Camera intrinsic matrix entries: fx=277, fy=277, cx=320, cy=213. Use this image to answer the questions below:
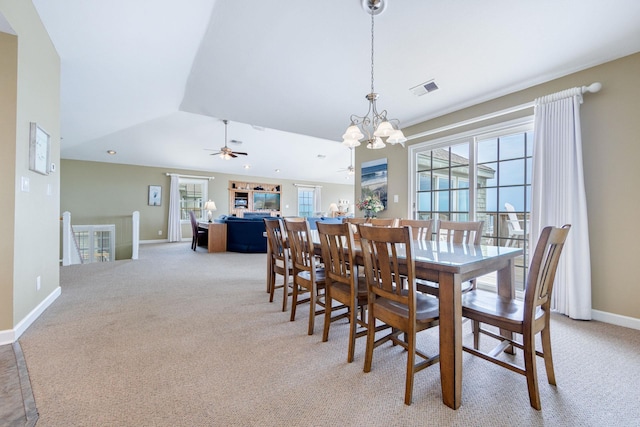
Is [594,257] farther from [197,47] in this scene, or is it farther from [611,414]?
[197,47]

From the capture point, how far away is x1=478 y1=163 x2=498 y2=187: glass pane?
11.5 feet

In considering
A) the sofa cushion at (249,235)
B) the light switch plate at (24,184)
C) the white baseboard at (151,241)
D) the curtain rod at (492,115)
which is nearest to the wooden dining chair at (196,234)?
the sofa cushion at (249,235)

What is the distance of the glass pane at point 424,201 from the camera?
4246 millimetres

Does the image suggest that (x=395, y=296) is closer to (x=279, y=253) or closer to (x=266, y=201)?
(x=279, y=253)

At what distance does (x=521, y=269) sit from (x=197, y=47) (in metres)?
4.60

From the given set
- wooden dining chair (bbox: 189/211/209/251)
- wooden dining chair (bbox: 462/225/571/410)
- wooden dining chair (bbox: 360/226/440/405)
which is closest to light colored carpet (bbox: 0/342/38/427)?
wooden dining chair (bbox: 360/226/440/405)

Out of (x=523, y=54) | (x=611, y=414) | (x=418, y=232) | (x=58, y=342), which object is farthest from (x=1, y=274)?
(x=523, y=54)

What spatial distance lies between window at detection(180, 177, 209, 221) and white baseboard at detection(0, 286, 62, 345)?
648 centimetres

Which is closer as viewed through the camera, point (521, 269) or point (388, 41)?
point (388, 41)

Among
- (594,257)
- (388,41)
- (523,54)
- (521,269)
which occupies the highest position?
(388,41)

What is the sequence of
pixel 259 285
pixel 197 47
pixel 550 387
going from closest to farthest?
1. pixel 550 387
2. pixel 197 47
3. pixel 259 285

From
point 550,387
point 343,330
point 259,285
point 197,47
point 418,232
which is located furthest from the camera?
point 259,285

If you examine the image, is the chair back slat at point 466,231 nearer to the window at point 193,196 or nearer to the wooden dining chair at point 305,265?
the wooden dining chair at point 305,265

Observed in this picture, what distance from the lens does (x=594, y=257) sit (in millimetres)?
2615
